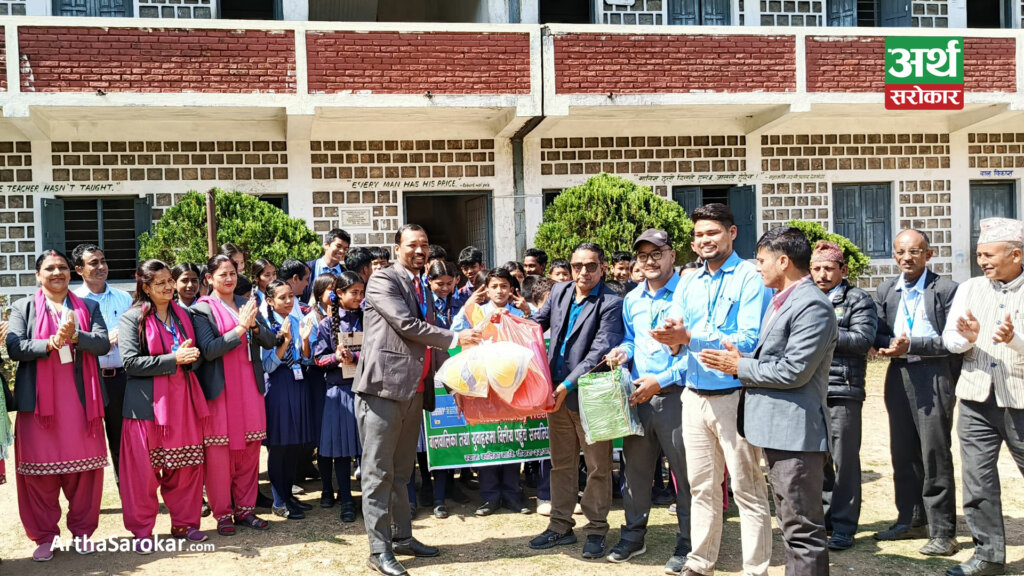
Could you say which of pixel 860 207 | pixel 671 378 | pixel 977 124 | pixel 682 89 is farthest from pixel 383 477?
pixel 977 124

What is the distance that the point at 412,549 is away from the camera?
199 inches

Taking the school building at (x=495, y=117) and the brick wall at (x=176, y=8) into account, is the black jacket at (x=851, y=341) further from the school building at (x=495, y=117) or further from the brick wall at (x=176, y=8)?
the brick wall at (x=176, y=8)

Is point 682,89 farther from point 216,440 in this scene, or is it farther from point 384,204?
point 216,440

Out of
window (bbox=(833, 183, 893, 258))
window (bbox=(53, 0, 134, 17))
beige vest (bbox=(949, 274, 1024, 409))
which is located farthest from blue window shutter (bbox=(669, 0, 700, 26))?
beige vest (bbox=(949, 274, 1024, 409))

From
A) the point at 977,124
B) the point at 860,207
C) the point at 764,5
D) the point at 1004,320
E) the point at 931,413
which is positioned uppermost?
the point at 764,5

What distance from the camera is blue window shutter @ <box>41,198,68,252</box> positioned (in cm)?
1184

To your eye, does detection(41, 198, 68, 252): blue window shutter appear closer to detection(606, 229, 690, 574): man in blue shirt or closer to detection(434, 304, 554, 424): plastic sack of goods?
detection(434, 304, 554, 424): plastic sack of goods

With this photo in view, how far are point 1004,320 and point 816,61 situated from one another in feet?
29.9

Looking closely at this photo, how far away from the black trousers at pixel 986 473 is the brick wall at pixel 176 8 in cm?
1145

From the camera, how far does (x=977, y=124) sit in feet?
44.2

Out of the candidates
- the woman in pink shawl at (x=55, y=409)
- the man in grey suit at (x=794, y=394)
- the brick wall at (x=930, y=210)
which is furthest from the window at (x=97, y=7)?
the brick wall at (x=930, y=210)

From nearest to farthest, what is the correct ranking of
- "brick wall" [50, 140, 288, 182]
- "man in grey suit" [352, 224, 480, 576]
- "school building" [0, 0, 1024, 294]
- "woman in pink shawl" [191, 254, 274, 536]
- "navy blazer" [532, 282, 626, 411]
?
1. "man in grey suit" [352, 224, 480, 576]
2. "navy blazer" [532, 282, 626, 411]
3. "woman in pink shawl" [191, 254, 274, 536]
4. "school building" [0, 0, 1024, 294]
5. "brick wall" [50, 140, 288, 182]

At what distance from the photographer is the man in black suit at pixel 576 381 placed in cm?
502

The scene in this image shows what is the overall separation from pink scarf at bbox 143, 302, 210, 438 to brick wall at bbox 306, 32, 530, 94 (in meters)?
6.64
